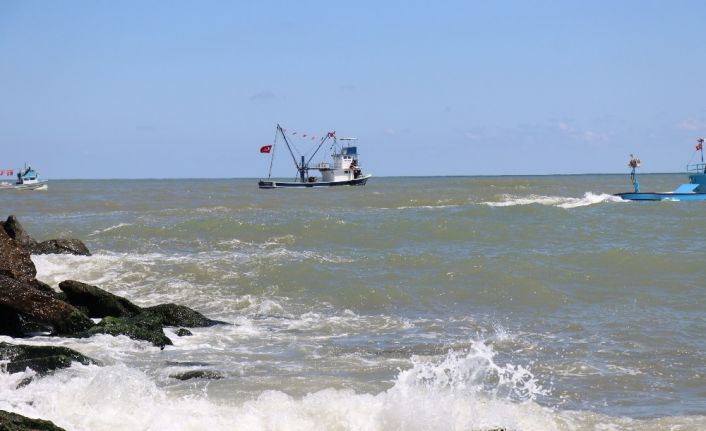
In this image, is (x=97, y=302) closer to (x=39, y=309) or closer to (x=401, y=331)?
(x=39, y=309)

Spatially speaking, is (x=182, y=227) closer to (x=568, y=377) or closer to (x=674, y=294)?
(x=674, y=294)

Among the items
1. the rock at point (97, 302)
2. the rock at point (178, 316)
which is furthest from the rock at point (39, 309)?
the rock at point (178, 316)

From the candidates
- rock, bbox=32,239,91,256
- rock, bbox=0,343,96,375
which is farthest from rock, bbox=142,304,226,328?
rock, bbox=32,239,91,256

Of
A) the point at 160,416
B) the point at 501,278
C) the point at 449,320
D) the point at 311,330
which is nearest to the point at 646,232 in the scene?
the point at 501,278

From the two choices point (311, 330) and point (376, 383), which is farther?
point (311, 330)

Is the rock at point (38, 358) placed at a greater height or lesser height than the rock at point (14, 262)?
lesser

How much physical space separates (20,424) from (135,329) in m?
5.49

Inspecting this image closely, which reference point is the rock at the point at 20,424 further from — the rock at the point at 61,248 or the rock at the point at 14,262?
the rock at the point at 61,248

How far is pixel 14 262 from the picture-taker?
45.8 feet

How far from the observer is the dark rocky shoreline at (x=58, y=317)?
9633 millimetres

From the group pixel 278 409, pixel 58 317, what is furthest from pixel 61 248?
pixel 278 409

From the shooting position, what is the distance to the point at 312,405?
8.75 meters

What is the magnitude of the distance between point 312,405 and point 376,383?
1.49 metres

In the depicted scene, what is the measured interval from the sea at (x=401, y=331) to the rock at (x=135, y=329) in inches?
8.2
